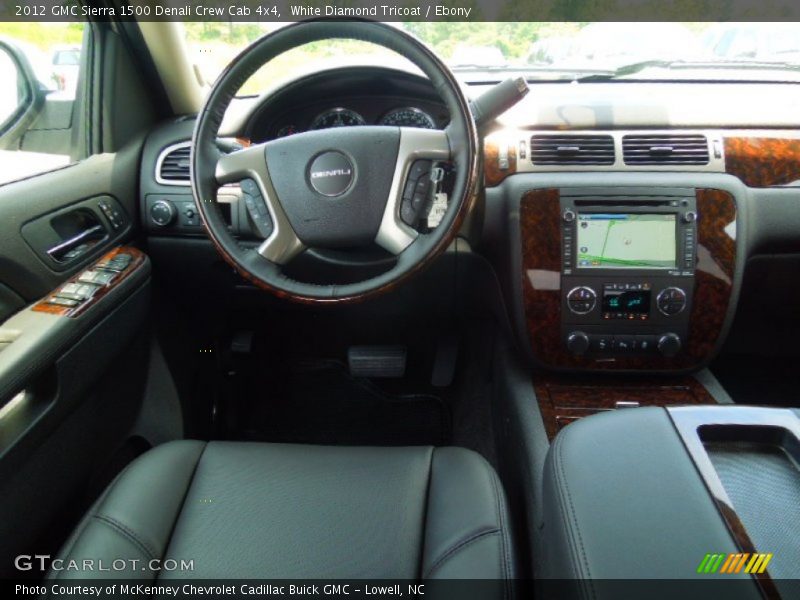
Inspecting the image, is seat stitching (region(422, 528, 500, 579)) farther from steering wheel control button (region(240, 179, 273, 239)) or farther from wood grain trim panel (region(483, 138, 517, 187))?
wood grain trim panel (region(483, 138, 517, 187))

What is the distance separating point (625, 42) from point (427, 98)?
0.60 m

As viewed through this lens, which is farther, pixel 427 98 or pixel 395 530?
pixel 427 98

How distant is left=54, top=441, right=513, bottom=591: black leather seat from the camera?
1155 millimetres

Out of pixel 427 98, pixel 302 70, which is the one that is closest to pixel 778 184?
pixel 427 98

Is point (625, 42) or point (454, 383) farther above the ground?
point (625, 42)

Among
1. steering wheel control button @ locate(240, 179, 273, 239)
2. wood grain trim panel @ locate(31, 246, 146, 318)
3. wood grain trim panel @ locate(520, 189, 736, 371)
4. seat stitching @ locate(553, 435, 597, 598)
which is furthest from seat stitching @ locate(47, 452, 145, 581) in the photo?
wood grain trim panel @ locate(520, 189, 736, 371)

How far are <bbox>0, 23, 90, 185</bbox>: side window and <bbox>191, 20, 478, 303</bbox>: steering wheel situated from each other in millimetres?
666

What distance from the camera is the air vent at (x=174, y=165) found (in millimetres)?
2002

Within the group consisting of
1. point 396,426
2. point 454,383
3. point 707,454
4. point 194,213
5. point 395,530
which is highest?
point 194,213

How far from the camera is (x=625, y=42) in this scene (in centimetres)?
190

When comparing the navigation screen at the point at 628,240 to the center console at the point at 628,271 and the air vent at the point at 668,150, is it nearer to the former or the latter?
the center console at the point at 628,271

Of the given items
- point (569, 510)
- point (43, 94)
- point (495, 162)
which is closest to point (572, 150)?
point (495, 162)

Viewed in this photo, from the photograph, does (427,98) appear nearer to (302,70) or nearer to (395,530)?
(302,70)

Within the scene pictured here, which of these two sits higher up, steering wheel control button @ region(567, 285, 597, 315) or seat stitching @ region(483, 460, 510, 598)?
steering wheel control button @ region(567, 285, 597, 315)
